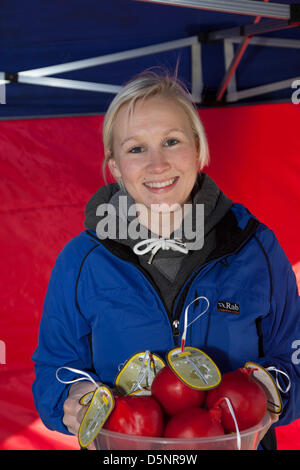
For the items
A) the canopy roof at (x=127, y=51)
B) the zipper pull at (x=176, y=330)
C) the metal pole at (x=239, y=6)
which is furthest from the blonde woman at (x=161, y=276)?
the canopy roof at (x=127, y=51)

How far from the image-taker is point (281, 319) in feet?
3.90

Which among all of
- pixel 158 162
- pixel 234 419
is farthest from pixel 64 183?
pixel 234 419

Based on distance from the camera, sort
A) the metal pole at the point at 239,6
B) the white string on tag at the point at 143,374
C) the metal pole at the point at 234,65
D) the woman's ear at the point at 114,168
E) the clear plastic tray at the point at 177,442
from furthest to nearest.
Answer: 1. the metal pole at the point at 234,65
2. the metal pole at the point at 239,6
3. the woman's ear at the point at 114,168
4. the white string on tag at the point at 143,374
5. the clear plastic tray at the point at 177,442

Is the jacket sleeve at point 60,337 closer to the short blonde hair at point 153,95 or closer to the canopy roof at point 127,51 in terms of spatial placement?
the short blonde hair at point 153,95

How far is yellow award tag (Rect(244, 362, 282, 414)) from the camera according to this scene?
92 centimetres

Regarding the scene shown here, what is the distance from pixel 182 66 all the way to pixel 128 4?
0.61 m

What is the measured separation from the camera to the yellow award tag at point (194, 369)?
788mm

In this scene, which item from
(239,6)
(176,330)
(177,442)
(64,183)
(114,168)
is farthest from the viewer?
(64,183)

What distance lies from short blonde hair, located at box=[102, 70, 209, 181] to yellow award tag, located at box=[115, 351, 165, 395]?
2.03 ft

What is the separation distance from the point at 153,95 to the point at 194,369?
2.35 ft

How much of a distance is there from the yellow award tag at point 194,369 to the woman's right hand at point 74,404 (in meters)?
0.24

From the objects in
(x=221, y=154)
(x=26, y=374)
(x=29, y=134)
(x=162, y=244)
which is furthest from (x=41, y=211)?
(x=162, y=244)

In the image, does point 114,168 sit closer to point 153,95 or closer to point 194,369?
point 153,95

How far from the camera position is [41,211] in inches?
90.6
